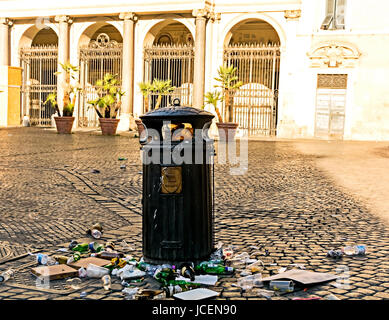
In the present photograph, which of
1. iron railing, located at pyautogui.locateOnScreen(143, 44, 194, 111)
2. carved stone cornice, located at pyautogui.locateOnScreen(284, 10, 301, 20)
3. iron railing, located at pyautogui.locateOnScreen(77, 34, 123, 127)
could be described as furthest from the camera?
iron railing, located at pyautogui.locateOnScreen(77, 34, 123, 127)

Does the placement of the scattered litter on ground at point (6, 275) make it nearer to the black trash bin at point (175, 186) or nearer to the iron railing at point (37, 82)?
the black trash bin at point (175, 186)

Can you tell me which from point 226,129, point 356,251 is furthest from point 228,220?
point 226,129

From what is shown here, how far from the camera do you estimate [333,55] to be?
72.3ft

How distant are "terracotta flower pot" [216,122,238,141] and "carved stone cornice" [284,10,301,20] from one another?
23.3 feet

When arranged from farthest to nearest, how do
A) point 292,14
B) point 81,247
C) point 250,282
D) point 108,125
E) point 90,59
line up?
point 90,59
point 292,14
point 108,125
point 81,247
point 250,282

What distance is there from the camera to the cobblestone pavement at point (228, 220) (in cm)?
344

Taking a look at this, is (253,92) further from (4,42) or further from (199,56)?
(4,42)

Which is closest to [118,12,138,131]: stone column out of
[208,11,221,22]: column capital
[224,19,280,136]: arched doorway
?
[208,11,221,22]: column capital

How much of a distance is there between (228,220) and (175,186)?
1958 mm

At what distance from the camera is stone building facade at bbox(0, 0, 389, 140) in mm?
21938

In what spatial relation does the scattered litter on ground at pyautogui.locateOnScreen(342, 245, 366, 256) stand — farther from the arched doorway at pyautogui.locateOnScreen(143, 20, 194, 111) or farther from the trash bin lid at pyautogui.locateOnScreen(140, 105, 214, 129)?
the arched doorway at pyautogui.locateOnScreen(143, 20, 194, 111)

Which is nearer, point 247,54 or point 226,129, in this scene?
point 226,129

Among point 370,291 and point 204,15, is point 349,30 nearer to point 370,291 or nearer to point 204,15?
point 204,15
